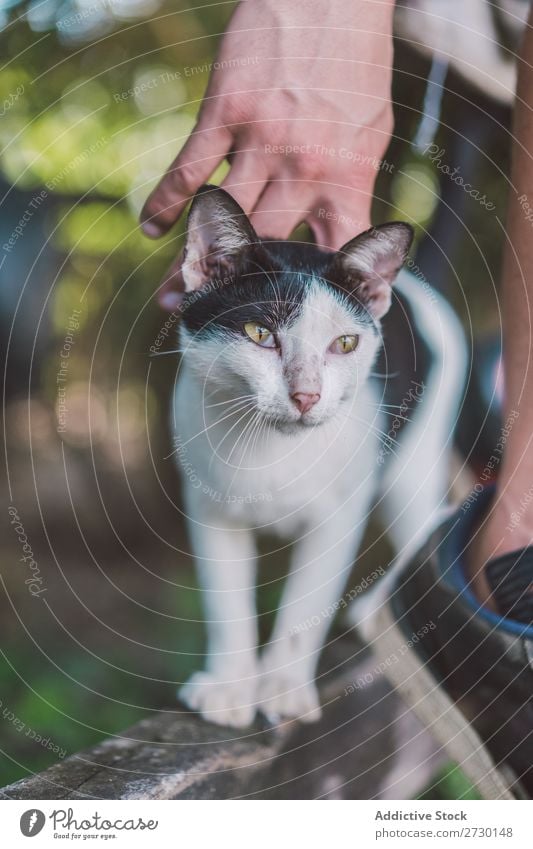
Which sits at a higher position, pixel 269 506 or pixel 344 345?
pixel 344 345

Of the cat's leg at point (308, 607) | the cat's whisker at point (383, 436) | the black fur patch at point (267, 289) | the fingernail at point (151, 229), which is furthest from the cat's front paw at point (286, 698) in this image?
the fingernail at point (151, 229)

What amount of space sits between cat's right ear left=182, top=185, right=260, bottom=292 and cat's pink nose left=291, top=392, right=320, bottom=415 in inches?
5.3

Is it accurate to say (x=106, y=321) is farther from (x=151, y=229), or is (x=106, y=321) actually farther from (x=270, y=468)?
(x=270, y=468)

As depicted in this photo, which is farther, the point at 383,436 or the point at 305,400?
the point at 383,436

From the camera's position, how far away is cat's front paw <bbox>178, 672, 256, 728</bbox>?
2.48 ft

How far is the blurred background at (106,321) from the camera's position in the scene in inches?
28.7

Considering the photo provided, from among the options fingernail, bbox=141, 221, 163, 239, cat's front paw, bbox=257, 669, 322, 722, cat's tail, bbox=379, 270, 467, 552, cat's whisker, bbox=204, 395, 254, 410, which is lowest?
cat's front paw, bbox=257, 669, 322, 722

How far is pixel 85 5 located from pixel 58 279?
27cm

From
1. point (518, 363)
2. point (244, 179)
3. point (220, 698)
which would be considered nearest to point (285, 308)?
point (244, 179)

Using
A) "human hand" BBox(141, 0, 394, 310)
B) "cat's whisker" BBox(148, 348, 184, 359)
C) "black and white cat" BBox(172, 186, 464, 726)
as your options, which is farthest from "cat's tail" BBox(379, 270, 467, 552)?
"cat's whisker" BBox(148, 348, 184, 359)

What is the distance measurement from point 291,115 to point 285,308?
184 mm

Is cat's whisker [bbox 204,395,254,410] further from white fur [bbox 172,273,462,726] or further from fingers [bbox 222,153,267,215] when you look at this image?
fingers [bbox 222,153,267,215]

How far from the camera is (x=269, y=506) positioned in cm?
77

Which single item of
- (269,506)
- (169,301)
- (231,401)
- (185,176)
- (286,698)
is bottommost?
(286,698)
